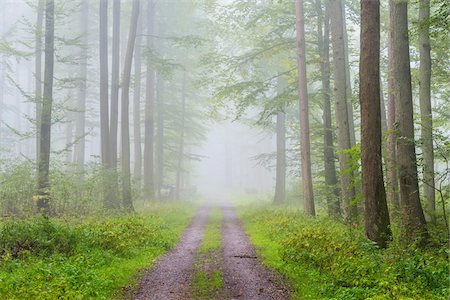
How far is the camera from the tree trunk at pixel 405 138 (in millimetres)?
10070

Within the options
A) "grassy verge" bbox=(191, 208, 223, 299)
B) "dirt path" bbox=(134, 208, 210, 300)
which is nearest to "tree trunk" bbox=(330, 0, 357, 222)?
"grassy verge" bbox=(191, 208, 223, 299)

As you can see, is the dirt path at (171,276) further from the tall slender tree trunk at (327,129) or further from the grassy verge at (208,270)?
the tall slender tree trunk at (327,129)

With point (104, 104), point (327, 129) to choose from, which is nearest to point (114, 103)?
point (104, 104)

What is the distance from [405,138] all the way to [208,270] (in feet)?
18.3

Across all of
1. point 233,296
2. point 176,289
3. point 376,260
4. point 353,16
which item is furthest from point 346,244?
point 353,16

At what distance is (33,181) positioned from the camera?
1734 cm

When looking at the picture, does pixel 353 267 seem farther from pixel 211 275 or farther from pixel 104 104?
pixel 104 104

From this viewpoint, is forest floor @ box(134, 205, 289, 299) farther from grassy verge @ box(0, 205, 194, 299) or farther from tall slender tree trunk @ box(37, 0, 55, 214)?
tall slender tree trunk @ box(37, 0, 55, 214)

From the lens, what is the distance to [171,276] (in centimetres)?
911

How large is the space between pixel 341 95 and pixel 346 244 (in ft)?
21.8

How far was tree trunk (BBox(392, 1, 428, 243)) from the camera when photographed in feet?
33.0

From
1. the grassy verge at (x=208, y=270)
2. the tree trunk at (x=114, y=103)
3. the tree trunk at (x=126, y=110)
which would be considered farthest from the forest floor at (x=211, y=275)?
the tree trunk at (x=114, y=103)

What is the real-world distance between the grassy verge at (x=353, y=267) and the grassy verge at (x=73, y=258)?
11.1 feet

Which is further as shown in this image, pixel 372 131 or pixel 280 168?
pixel 280 168
